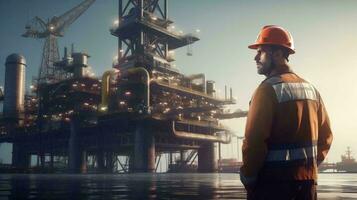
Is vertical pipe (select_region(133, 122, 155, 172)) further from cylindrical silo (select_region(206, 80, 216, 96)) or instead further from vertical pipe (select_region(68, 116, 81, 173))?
cylindrical silo (select_region(206, 80, 216, 96))

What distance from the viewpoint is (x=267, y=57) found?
10.3 feet

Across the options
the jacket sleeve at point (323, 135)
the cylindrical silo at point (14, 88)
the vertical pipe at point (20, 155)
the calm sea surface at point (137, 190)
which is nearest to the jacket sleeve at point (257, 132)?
the jacket sleeve at point (323, 135)

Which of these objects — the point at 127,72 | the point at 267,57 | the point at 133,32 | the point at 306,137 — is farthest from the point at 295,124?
the point at 133,32

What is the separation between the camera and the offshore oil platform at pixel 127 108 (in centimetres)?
5256

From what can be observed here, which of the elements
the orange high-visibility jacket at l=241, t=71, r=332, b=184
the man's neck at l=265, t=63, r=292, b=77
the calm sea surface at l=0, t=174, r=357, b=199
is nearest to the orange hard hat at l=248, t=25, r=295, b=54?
the man's neck at l=265, t=63, r=292, b=77

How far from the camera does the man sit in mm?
2680

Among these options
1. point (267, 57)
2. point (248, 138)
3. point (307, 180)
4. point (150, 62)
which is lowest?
point (307, 180)

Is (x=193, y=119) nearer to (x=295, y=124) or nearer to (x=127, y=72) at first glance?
(x=127, y=72)

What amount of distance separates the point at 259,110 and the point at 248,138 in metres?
0.22

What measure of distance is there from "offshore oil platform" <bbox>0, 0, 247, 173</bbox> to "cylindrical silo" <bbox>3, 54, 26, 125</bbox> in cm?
16

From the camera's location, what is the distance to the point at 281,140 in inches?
110

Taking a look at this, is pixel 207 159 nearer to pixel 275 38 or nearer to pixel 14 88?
pixel 14 88

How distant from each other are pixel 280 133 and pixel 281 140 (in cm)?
5

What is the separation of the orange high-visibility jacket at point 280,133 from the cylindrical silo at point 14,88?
→ 67.8 m
